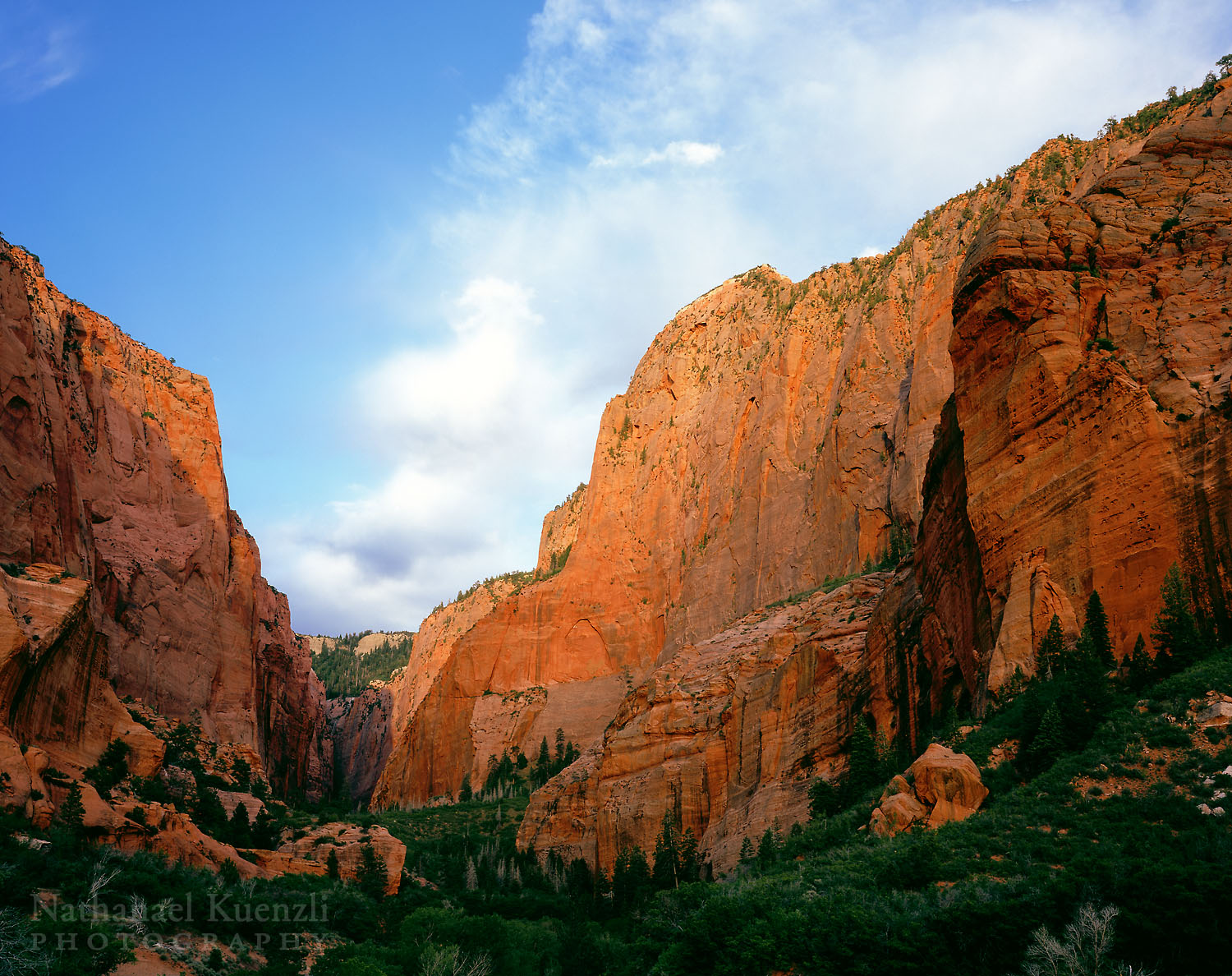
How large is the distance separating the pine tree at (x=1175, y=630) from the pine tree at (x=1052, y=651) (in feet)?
7.66

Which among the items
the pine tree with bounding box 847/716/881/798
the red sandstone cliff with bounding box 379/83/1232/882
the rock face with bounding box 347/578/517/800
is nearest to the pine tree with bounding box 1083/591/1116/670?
the red sandstone cliff with bounding box 379/83/1232/882

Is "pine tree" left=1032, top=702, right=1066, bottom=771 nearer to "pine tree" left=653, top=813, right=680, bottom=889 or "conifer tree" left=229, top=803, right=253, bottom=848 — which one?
"pine tree" left=653, top=813, right=680, bottom=889

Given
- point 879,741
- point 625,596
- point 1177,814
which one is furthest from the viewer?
point 625,596

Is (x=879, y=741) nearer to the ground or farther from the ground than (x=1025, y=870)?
farther from the ground

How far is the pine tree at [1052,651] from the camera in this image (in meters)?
28.2

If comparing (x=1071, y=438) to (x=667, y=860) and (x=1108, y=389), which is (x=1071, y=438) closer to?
(x=1108, y=389)

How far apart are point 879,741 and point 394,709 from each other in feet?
434

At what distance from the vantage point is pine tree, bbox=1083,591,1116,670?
27.9 metres

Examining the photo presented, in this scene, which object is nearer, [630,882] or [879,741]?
[879,741]

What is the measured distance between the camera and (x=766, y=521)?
3514 inches

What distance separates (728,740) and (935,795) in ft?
99.1

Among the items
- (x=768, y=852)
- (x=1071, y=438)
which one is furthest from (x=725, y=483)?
(x=1071, y=438)

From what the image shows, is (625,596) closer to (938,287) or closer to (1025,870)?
(938,287)

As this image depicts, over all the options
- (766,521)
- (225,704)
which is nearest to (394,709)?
(225,704)
